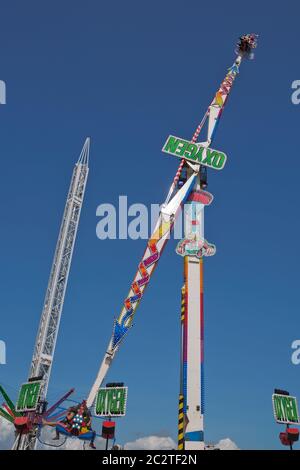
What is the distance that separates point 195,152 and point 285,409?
26064 millimetres

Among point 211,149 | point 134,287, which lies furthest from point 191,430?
point 211,149

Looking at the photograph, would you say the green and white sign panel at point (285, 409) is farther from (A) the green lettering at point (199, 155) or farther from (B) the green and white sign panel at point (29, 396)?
(A) the green lettering at point (199, 155)

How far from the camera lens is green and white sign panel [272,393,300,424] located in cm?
4366

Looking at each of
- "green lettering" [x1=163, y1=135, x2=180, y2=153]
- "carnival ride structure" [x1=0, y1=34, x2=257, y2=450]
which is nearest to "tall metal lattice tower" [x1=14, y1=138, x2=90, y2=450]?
"carnival ride structure" [x1=0, y1=34, x2=257, y2=450]

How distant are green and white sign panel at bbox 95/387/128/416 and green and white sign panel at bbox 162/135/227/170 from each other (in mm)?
23430

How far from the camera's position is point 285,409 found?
1740 inches

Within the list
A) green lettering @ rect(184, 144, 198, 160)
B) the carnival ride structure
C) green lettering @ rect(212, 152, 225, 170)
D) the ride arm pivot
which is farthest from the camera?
green lettering @ rect(184, 144, 198, 160)

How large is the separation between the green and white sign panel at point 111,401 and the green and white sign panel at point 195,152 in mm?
23430

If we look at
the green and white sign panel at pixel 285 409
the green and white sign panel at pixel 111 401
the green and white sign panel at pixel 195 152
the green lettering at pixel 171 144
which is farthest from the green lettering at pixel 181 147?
the green and white sign panel at pixel 285 409

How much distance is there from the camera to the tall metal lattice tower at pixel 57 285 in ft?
229

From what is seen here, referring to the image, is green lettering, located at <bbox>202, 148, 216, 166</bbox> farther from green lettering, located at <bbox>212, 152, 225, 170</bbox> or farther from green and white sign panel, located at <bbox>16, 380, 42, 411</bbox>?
green and white sign panel, located at <bbox>16, 380, 42, 411</bbox>

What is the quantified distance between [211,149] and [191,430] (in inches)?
1077

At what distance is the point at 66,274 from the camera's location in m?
76.0

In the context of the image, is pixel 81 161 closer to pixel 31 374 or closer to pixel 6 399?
pixel 31 374
